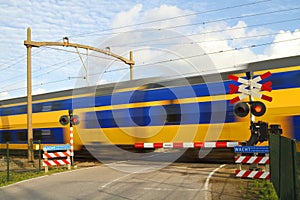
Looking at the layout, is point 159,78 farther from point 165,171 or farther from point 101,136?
point 165,171

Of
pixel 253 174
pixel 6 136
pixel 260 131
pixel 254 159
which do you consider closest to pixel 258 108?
pixel 260 131

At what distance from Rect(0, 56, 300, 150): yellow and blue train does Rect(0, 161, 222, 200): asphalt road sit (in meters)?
2.55

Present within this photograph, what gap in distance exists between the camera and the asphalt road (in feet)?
29.2

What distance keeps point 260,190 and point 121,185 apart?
4.19m

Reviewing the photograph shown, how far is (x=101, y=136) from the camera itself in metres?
19.2

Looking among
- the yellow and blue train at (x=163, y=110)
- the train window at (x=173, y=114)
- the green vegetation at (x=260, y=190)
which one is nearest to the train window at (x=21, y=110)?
the yellow and blue train at (x=163, y=110)

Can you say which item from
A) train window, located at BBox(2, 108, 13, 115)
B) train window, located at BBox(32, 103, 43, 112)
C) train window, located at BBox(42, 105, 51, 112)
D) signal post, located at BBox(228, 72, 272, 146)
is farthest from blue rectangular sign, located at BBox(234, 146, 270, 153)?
train window, located at BBox(2, 108, 13, 115)

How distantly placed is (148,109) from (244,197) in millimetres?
9932

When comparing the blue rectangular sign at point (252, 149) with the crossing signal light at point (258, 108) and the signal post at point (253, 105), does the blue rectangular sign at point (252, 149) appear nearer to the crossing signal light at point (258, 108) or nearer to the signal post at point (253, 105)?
the signal post at point (253, 105)

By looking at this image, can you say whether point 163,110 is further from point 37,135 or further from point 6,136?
point 6,136

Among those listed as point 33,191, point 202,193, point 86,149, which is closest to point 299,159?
point 202,193

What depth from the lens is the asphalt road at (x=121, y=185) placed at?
8.91m

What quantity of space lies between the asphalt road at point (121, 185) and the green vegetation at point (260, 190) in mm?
1067

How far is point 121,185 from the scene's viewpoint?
33.9ft
